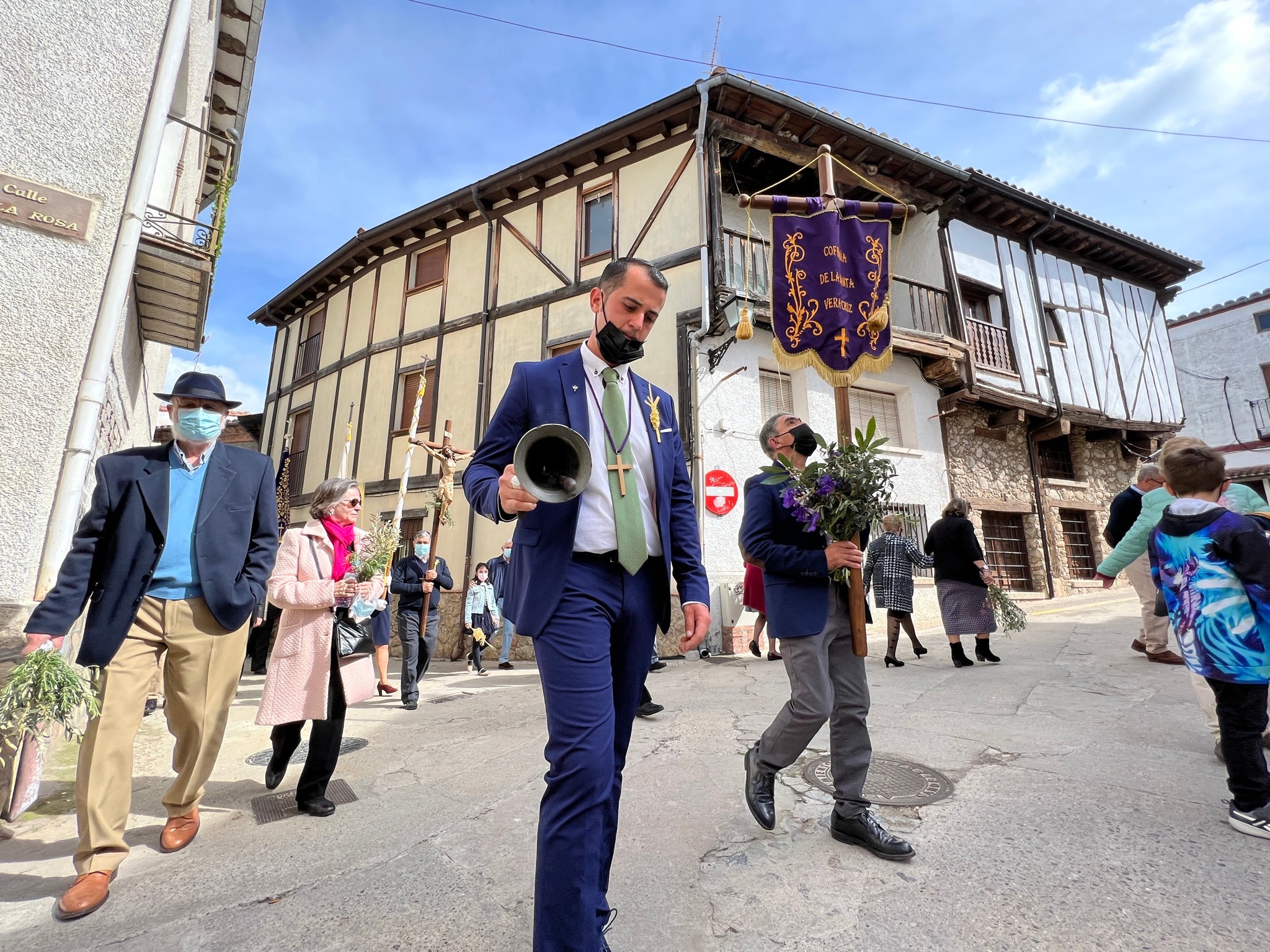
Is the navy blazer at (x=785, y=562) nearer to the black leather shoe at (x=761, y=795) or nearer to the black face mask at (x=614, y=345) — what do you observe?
the black leather shoe at (x=761, y=795)

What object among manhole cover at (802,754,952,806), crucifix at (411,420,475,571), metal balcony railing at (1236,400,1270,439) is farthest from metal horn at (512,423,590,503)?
metal balcony railing at (1236,400,1270,439)

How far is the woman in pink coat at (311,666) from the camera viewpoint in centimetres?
319

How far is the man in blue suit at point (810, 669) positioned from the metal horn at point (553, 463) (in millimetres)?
1252

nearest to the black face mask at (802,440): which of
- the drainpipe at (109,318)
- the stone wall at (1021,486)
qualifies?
the drainpipe at (109,318)

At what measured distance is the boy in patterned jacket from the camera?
2.52 meters

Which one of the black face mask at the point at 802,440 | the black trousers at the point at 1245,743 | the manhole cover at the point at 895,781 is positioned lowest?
the manhole cover at the point at 895,781

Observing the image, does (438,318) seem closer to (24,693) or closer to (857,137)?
(857,137)

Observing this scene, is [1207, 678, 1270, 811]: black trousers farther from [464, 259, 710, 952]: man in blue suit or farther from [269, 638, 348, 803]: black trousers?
[269, 638, 348, 803]: black trousers

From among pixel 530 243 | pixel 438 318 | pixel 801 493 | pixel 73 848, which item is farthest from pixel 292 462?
pixel 801 493

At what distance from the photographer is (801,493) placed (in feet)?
8.84

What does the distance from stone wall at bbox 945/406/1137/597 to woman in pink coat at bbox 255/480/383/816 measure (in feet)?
40.4

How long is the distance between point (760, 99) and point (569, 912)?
12.2m

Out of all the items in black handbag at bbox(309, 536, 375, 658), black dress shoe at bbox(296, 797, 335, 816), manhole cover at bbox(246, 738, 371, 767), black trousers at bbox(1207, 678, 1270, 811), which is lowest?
manhole cover at bbox(246, 738, 371, 767)

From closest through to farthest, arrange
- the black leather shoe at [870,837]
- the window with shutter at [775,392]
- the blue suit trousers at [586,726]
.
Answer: the blue suit trousers at [586,726], the black leather shoe at [870,837], the window with shutter at [775,392]
